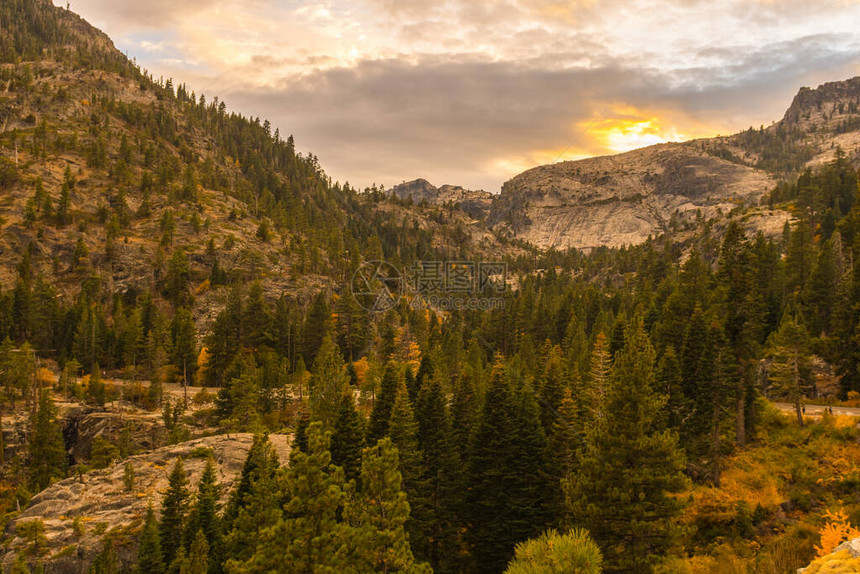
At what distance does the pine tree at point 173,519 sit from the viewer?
4231cm

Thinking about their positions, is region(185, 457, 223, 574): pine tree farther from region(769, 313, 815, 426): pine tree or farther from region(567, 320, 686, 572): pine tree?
region(769, 313, 815, 426): pine tree

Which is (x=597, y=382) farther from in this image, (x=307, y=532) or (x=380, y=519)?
(x=307, y=532)

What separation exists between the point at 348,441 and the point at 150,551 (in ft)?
67.2

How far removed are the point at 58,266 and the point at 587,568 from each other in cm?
14166

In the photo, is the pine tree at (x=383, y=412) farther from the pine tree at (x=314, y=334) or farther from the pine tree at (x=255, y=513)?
the pine tree at (x=314, y=334)

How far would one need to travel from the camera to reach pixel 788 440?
127 ft

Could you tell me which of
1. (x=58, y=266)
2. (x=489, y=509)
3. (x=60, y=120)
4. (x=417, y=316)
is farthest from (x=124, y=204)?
(x=489, y=509)

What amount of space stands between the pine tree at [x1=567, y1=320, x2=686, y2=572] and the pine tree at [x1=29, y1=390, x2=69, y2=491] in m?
68.4

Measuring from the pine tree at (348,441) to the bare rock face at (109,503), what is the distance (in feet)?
54.6

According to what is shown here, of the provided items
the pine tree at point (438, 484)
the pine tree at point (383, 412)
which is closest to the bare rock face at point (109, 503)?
the pine tree at point (383, 412)

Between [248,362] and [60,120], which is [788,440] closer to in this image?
[248,362]

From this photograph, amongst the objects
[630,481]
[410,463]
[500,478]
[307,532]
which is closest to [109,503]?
[410,463]

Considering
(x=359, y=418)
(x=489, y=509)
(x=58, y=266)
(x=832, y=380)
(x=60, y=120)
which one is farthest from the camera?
(x=60, y=120)

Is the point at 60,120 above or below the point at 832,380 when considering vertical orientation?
above
